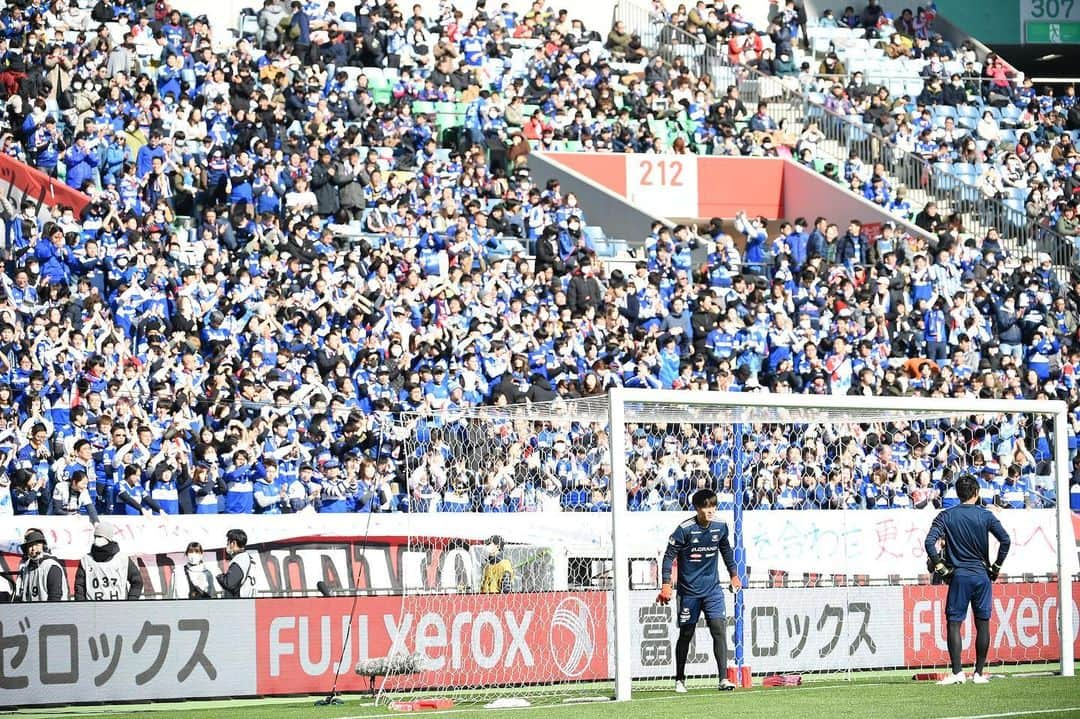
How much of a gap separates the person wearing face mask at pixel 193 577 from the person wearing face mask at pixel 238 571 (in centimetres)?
27

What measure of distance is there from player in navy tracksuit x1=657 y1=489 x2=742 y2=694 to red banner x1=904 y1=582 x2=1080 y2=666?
4.01 metres

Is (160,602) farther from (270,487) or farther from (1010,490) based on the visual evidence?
(1010,490)

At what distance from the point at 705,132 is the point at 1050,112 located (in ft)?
26.4

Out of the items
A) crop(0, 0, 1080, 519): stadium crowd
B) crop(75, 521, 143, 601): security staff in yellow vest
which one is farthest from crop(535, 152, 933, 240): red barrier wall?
crop(75, 521, 143, 601): security staff in yellow vest

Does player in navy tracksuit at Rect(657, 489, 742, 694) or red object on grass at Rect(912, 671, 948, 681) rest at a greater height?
player in navy tracksuit at Rect(657, 489, 742, 694)

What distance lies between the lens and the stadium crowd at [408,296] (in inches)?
745

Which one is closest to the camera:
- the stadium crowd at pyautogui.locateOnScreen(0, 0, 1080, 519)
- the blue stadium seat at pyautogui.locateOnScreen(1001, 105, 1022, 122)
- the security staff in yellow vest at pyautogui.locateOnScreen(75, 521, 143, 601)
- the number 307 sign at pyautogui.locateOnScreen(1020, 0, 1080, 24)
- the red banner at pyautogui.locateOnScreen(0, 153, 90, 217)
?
the security staff in yellow vest at pyautogui.locateOnScreen(75, 521, 143, 601)

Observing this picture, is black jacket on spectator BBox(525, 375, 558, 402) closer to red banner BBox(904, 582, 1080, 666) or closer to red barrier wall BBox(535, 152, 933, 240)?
red banner BBox(904, 582, 1080, 666)

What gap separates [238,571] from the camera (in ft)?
57.8

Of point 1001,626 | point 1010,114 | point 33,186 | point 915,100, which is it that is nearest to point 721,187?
point 915,100

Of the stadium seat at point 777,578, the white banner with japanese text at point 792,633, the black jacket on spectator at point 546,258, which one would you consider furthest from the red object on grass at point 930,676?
the black jacket on spectator at point 546,258

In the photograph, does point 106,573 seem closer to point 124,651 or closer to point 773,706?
point 124,651

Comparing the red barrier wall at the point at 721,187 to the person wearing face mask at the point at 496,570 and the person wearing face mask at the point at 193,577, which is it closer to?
the person wearing face mask at the point at 193,577

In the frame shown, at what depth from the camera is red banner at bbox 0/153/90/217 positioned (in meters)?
24.3
